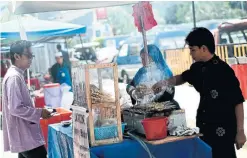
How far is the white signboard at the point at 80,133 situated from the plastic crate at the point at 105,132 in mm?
92

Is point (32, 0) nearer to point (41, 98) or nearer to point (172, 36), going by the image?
point (41, 98)

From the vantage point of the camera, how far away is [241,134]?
126 inches

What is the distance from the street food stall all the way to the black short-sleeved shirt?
0.22m

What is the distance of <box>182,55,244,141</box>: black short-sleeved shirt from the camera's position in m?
3.17

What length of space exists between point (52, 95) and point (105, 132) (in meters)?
5.98

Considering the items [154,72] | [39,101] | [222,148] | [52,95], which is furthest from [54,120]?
[52,95]

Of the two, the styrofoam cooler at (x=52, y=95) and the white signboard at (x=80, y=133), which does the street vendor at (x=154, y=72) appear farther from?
the styrofoam cooler at (x=52, y=95)

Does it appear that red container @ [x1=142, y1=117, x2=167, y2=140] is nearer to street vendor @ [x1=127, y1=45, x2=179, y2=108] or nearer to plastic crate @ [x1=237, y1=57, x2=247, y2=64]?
street vendor @ [x1=127, y1=45, x2=179, y2=108]

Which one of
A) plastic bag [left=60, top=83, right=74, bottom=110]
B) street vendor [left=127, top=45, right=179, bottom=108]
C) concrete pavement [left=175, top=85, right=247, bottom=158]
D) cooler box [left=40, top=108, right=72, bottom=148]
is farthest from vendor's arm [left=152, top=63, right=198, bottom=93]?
plastic bag [left=60, top=83, right=74, bottom=110]

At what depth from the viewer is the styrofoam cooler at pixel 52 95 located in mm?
8742

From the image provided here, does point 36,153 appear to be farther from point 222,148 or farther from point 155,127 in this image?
point 222,148

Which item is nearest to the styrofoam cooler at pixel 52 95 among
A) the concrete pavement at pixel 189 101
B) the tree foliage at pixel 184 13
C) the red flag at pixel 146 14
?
the concrete pavement at pixel 189 101

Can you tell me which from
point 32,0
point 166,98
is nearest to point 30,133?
point 166,98

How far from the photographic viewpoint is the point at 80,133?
2959 millimetres
